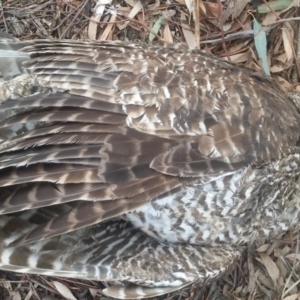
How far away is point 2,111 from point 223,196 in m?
0.80

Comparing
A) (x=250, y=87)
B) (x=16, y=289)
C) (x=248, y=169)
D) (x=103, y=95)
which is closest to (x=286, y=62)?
(x=250, y=87)

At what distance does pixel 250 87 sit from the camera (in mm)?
2121

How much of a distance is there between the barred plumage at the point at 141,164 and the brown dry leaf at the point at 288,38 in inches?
15.9

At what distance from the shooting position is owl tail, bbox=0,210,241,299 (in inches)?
79.7

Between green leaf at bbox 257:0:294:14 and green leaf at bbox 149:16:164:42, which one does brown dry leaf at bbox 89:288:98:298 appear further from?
green leaf at bbox 257:0:294:14

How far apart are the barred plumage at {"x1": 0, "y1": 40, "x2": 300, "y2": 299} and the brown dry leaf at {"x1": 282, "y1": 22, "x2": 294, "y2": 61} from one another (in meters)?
0.40

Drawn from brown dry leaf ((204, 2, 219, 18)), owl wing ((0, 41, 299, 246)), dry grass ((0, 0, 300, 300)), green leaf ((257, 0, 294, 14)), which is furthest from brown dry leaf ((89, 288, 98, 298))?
green leaf ((257, 0, 294, 14))

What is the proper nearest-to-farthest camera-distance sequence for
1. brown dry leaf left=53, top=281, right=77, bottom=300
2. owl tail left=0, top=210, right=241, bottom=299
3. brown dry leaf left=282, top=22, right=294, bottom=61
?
1. owl tail left=0, top=210, right=241, bottom=299
2. brown dry leaf left=53, top=281, right=77, bottom=300
3. brown dry leaf left=282, top=22, right=294, bottom=61

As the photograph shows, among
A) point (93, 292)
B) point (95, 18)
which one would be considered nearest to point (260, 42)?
point (95, 18)

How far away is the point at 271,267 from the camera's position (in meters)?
2.62

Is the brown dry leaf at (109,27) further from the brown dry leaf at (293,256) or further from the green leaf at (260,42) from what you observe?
the brown dry leaf at (293,256)

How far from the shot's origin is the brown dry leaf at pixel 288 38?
2.65 meters

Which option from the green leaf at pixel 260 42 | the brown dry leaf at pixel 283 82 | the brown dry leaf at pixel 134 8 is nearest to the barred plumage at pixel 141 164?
the green leaf at pixel 260 42

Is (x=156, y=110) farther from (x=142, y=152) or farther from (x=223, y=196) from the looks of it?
(x=223, y=196)
